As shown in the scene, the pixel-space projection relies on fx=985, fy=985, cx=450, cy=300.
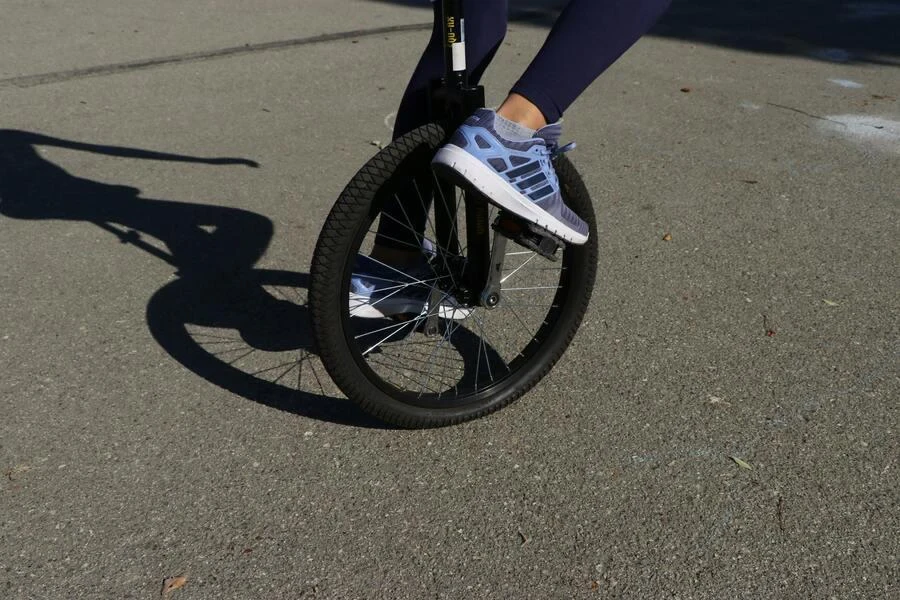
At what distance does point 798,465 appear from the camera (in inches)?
100

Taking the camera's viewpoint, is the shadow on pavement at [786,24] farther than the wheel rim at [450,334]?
Yes

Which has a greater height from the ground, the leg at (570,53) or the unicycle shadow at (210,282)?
the leg at (570,53)

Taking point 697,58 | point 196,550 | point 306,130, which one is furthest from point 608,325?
point 697,58

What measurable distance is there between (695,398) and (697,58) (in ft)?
14.8

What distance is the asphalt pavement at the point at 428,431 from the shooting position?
→ 224cm

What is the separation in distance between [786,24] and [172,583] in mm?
7137

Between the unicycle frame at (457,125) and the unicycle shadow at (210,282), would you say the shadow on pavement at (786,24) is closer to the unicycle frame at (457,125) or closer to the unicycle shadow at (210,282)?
the unicycle shadow at (210,282)

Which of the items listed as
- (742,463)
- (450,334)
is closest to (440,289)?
(450,334)

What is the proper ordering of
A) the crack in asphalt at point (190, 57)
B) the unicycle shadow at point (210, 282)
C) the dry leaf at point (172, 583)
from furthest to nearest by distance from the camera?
the crack in asphalt at point (190, 57) → the unicycle shadow at point (210, 282) → the dry leaf at point (172, 583)

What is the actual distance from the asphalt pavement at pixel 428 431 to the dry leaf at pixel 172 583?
19 mm

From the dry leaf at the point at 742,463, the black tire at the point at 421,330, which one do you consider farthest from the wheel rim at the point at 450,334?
the dry leaf at the point at 742,463

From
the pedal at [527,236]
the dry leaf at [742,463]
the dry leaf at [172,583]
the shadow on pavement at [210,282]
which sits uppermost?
the pedal at [527,236]

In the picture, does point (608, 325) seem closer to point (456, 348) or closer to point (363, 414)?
point (456, 348)

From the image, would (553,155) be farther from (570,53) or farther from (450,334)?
(450,334)
